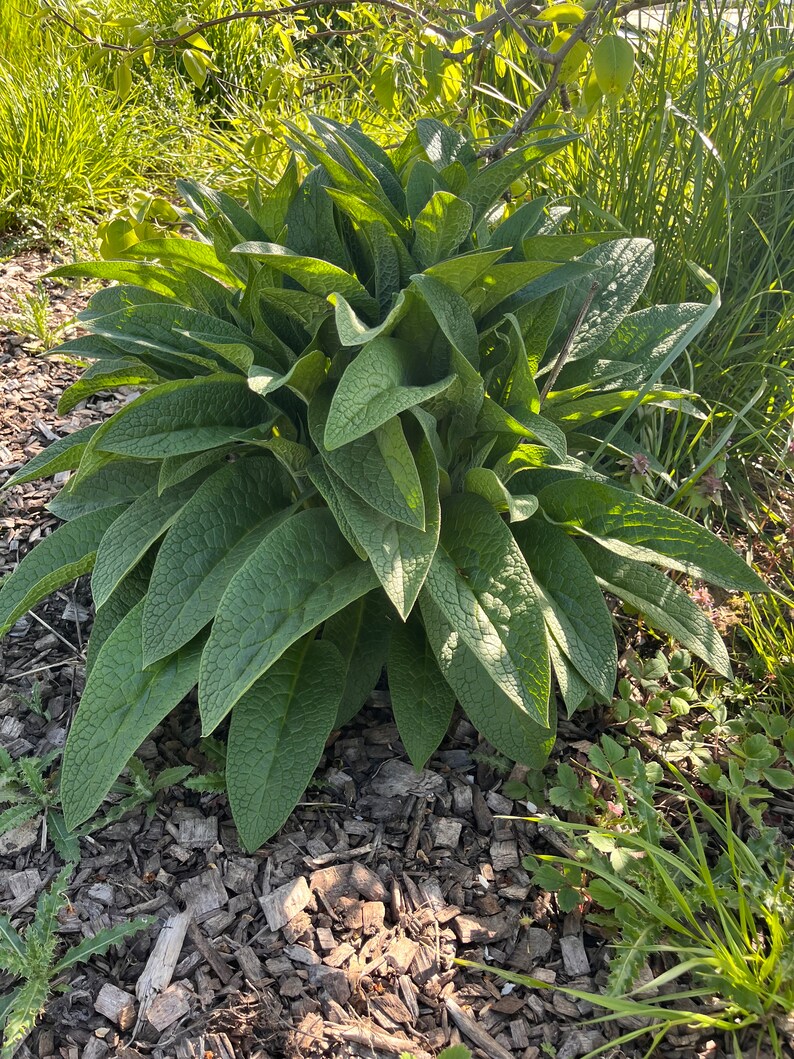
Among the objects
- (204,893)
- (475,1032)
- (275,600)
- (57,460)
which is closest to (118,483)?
(57,460)

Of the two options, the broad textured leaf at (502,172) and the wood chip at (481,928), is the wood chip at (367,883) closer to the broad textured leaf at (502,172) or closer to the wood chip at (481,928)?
the wood chip at (481,928)

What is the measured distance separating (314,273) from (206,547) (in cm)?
53

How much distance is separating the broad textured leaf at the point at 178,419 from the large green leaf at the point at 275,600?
235 millimetres

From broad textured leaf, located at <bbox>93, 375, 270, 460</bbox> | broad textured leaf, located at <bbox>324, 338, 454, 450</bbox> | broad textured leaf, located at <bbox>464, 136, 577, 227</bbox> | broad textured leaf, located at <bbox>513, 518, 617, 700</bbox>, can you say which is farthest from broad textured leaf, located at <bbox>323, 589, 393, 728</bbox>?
broad textured leaf, located at <bbox>464, 136, 577, 227</bbox>

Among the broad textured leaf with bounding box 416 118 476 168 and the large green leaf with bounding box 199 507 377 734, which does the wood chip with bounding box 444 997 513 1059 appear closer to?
the large green leaf with bounding box 199 507 377 734

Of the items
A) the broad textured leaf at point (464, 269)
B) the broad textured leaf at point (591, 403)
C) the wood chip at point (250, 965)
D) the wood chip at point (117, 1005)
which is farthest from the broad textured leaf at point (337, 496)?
the wood chip at point (117, 1005)

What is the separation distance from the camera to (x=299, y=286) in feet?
→ 5.84

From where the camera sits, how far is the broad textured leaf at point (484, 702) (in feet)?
5.42

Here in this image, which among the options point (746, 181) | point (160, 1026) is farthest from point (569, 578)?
point (746, 181)

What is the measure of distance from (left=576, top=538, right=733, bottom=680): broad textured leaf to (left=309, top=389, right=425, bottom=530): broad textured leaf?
50 centimetres

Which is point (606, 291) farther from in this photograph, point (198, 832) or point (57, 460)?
point (198, 832)

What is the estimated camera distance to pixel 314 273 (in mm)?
1513

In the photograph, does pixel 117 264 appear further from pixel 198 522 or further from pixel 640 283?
pixel 640 283

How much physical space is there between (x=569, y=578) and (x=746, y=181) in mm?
1350
